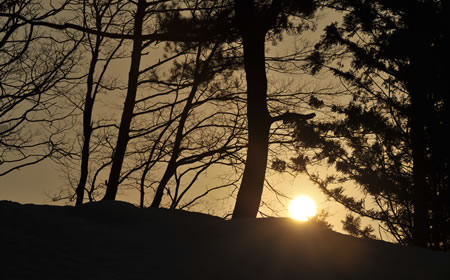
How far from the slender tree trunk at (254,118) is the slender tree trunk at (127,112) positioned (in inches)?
151

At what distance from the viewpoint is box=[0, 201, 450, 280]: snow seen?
3572mm

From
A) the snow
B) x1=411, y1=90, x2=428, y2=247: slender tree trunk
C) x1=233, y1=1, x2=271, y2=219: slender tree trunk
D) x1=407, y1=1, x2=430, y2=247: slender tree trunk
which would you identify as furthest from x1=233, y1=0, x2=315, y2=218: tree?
x1=411, y1=90, x2=428, y2=247: slender tree trunk

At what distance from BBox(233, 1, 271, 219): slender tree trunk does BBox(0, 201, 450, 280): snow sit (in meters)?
2.89

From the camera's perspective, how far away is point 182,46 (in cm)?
1351

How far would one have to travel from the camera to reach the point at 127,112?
1195 cm

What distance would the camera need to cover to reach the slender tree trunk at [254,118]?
767 cm

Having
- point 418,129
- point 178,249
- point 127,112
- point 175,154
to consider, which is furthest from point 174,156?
point 178,249

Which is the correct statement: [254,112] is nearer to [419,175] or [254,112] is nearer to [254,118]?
[254,118]

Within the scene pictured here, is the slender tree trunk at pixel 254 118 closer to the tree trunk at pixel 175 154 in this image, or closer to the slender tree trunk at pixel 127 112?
the slender tree trunk at pixel 127 112

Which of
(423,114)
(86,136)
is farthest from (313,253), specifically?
(86,136)

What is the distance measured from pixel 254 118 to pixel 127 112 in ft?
16.2

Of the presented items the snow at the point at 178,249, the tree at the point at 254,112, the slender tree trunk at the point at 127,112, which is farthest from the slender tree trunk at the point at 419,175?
the snow at the point at 178,249

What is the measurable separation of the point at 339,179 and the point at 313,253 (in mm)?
10123

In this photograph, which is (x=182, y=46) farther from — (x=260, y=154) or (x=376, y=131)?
(x=260, y=154)
